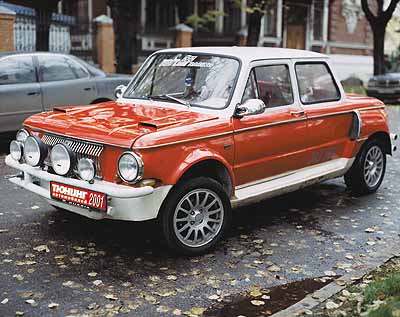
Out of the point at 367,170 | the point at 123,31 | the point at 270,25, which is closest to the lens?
the point at 367,170

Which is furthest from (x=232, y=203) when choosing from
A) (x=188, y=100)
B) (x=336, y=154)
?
(x=336, y=154)

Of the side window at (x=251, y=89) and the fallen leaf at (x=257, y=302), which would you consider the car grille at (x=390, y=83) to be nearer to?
the side window at (x=251, y=89)

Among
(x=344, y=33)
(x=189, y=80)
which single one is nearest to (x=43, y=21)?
(x=189, y=80)

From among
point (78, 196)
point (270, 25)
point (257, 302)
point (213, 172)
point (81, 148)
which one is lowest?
point (257, 302)

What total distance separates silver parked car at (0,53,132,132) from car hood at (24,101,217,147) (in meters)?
4.00

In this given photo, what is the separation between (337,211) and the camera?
7332 millimetres

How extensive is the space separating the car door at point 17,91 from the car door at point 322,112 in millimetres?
5091

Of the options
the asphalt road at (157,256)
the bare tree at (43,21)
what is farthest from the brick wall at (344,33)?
the asphalt road at (157,256)

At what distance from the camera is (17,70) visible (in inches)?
400

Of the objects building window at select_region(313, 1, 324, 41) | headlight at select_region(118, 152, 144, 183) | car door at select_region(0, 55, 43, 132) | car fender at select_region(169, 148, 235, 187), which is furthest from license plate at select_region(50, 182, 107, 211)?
building window at select_region(313, 1, 324, 41)

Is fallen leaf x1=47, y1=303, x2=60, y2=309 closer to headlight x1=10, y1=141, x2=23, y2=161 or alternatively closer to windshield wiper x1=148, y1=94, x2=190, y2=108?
headlight x1=10, y1=141, x2=23, y2=161

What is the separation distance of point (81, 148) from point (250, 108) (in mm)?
1662

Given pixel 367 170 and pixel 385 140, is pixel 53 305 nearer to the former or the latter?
pixel 367 170

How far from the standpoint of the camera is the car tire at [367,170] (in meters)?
7.77
